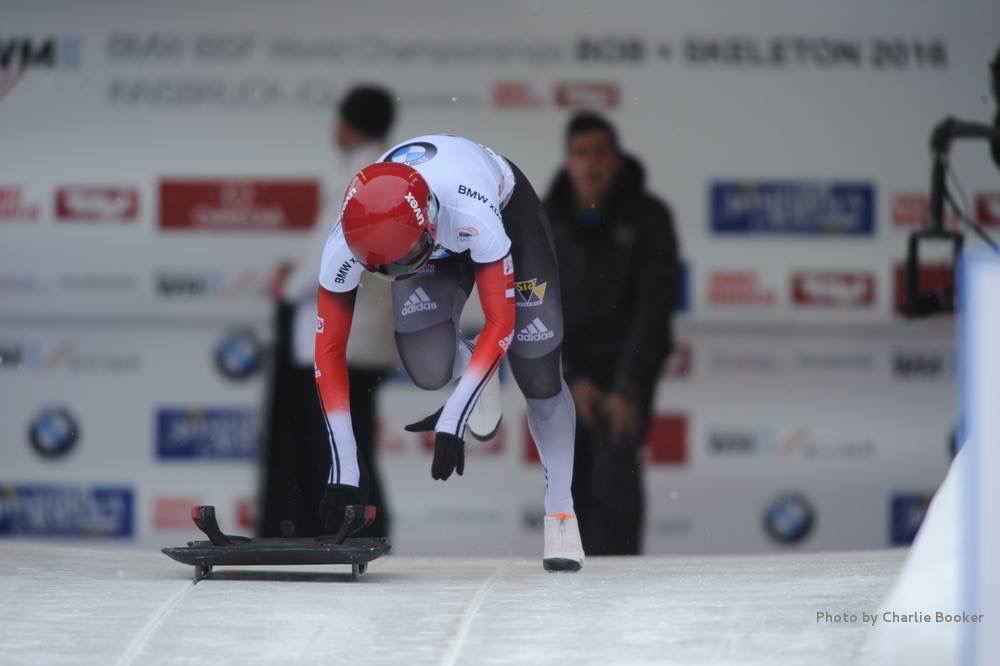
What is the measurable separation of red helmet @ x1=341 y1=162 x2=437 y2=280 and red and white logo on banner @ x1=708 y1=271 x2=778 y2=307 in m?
2.61

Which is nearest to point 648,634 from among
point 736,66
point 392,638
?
point 392,638

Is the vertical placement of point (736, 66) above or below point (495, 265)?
above

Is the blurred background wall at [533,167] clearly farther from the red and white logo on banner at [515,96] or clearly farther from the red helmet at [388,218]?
the red helmet at [388,218]

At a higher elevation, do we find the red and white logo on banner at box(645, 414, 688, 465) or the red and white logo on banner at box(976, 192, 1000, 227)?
the red and white logo on banner at box(976, 192, 1000, 227)

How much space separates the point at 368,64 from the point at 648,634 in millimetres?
3557

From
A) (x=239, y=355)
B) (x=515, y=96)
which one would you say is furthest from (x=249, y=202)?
(x=515, y=96)

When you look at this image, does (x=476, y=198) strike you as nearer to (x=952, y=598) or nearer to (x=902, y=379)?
(x=952, y=598)

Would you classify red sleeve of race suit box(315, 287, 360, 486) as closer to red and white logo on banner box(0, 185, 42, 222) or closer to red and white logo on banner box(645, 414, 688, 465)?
red and white logo on banner box(645, 414, 688, 465)

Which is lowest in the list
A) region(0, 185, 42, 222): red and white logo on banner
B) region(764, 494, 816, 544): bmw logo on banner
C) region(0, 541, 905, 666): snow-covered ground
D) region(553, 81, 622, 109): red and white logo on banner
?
region(764, 494, 816, 544): bmw logo on banner

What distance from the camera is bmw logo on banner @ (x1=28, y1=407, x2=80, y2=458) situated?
6.45 meters

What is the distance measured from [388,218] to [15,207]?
124 inches

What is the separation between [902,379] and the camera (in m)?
6.42

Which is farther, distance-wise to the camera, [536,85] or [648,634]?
[536,85]

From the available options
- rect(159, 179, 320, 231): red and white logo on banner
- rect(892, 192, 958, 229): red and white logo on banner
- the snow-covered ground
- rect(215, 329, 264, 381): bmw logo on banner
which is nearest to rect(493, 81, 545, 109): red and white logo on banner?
rect(159, 179, 320, 231): red and white logo on banner
